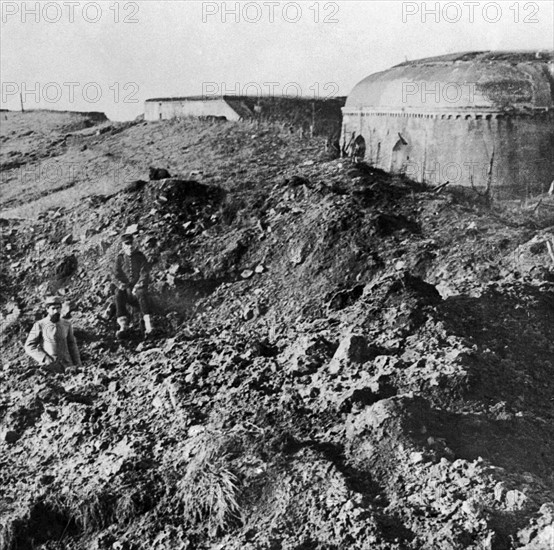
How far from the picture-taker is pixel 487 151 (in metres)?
14.2

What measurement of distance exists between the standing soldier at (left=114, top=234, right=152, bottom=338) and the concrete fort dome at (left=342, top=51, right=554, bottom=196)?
22.0ft

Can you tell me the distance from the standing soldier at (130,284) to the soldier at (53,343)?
3.15 feet

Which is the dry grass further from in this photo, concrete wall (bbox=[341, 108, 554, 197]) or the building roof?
the building roof

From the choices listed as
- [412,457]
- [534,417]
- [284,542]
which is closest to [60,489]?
[284,542]

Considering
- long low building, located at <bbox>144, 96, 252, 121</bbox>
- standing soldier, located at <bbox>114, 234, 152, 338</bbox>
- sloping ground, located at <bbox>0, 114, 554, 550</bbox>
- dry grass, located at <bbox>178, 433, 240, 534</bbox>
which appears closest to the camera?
sloping ground, located at <bbox>0, 114, 554, 550</bbox>

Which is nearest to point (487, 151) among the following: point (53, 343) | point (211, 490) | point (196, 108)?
point (196, 108)

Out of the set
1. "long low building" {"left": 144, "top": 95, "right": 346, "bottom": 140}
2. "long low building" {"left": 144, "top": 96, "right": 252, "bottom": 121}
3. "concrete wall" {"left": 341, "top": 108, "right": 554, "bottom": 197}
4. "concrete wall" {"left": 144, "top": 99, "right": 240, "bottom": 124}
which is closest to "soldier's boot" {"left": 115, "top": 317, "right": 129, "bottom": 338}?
"concrete wall" {"left": 341, "top": 108, "right": 554, "bottom": 197}

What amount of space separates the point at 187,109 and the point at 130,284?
12262 mm

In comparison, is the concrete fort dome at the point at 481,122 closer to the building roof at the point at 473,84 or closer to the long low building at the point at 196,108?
the building roof at the point at 473,84

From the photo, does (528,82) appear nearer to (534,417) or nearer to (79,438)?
(534,417)

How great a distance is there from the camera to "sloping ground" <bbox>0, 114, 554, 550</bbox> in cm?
521

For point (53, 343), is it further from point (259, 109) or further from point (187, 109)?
point (187, 109)

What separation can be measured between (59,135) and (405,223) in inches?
551

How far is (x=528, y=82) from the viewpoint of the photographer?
14.1 meters
